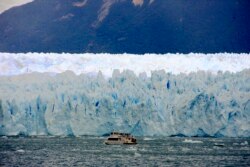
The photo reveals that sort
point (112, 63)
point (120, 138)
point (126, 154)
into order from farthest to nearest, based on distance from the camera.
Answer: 1. point (112, 63)
2. point (120, 138)
3. point (126, 154)

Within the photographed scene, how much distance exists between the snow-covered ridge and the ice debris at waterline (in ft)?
9.57

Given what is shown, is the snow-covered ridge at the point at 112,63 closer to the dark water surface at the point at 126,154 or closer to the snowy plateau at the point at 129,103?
→ the snowy plateau at the point at 129,103

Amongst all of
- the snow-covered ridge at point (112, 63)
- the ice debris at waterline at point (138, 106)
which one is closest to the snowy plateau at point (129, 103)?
the ice debris at waterline at point (138, 106)

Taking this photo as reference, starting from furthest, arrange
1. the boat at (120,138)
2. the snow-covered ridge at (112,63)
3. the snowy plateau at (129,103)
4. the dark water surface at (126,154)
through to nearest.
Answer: the snow-covered ridge at (112,63), the snowy plateau at (129,103), the boat at (120,138), the dark water surface at (126,154)

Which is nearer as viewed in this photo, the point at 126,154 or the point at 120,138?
the point at 126,154

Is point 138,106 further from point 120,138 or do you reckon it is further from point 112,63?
point 112,63

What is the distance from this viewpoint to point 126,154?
138ft

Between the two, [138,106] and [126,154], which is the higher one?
[138,106]

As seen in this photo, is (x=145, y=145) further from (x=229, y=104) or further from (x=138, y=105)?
(x=229, y=104)

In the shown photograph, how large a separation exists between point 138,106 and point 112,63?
7.53 m

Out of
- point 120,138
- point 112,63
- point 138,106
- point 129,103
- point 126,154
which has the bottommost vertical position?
point 126,154

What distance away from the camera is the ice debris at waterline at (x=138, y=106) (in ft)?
165

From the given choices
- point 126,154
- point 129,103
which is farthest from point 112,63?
point 126,154

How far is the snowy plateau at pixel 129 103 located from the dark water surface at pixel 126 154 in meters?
1.60
